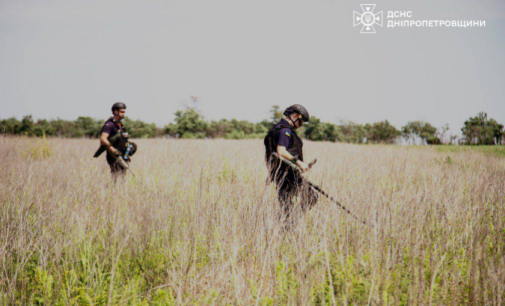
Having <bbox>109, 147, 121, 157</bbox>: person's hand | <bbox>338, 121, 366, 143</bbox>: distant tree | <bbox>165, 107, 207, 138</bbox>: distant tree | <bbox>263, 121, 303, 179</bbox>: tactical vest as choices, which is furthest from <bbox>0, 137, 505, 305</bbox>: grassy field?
<bbox>338, 121, 366, 143</bbox>: distant tree

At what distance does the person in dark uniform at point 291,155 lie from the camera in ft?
11.7

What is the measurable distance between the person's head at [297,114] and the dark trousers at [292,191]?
32.6 inches

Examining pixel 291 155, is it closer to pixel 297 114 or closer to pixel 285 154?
pixel 285 154

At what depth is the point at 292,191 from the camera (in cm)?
378

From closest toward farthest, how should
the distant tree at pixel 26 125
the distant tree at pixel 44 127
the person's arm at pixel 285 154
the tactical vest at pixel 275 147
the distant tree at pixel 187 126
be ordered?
the person's arm at pixel 285 154 < the tactical vest at pixel 275 147 < the distant tree at pixel 26 125 < the distant tree at pixel 44 127 < the distant tree at pixel 187 126

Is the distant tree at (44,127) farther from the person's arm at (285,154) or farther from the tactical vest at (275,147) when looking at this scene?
the person's arm at (285,154)

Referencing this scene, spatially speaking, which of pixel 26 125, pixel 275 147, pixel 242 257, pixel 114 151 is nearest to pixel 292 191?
pixel 275 147

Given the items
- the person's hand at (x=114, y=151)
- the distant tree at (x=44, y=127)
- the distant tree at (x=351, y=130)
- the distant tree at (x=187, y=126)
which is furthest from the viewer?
the distant tree at (x=351, y=130)

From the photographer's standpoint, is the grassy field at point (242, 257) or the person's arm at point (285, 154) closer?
the grassy field at point (242, 257)

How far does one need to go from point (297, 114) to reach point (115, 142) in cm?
448

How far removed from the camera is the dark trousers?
3.50 m

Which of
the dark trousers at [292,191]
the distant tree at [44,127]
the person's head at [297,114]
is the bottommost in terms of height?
the dark trousers at [292,191]

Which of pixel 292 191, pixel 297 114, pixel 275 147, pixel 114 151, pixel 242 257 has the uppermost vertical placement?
pixel 297 114

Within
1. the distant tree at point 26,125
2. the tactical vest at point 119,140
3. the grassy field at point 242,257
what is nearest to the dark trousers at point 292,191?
the grassy field at point 242,257
